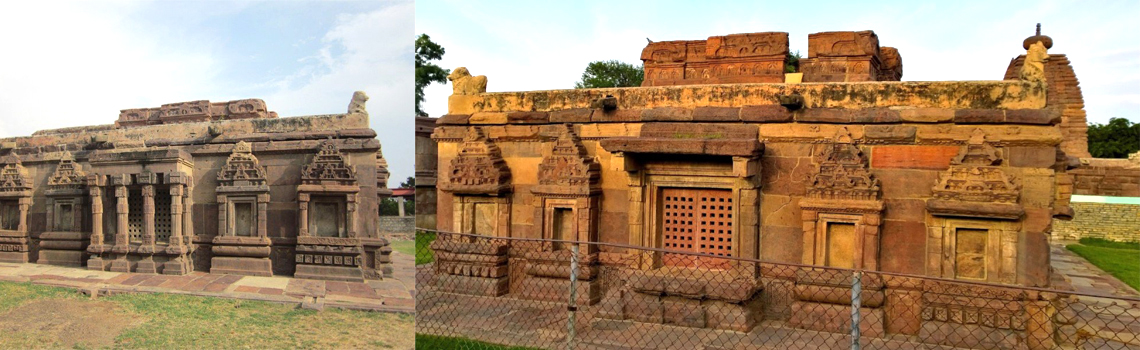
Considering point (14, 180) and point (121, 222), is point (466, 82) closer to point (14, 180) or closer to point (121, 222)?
point (121, 222)

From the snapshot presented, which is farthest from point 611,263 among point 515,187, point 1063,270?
point 1063,270

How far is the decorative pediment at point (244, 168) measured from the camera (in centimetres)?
737

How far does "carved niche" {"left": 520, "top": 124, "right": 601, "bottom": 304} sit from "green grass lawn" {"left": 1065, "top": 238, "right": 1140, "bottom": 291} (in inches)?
319

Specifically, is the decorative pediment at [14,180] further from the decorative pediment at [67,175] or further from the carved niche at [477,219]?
the carved niche at [477,219]

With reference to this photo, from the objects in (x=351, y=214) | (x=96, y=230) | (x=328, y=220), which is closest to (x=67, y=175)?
(x=96, y=230)

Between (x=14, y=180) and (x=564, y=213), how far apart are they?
20.0ft

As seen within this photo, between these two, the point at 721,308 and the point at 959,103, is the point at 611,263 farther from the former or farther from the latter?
the point at 959,103

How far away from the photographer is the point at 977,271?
711 centimetres

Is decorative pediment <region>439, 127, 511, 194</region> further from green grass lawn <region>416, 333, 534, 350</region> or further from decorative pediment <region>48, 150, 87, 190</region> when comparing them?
decorative pediment <region>48, 150, 87, 190</region>

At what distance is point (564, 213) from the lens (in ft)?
29.8

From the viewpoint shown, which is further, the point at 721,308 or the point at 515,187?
the point at 515,187

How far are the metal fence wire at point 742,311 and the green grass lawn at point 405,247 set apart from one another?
30.0 inches

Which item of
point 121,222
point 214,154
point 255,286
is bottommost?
point 255,286

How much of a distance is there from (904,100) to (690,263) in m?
2.75
